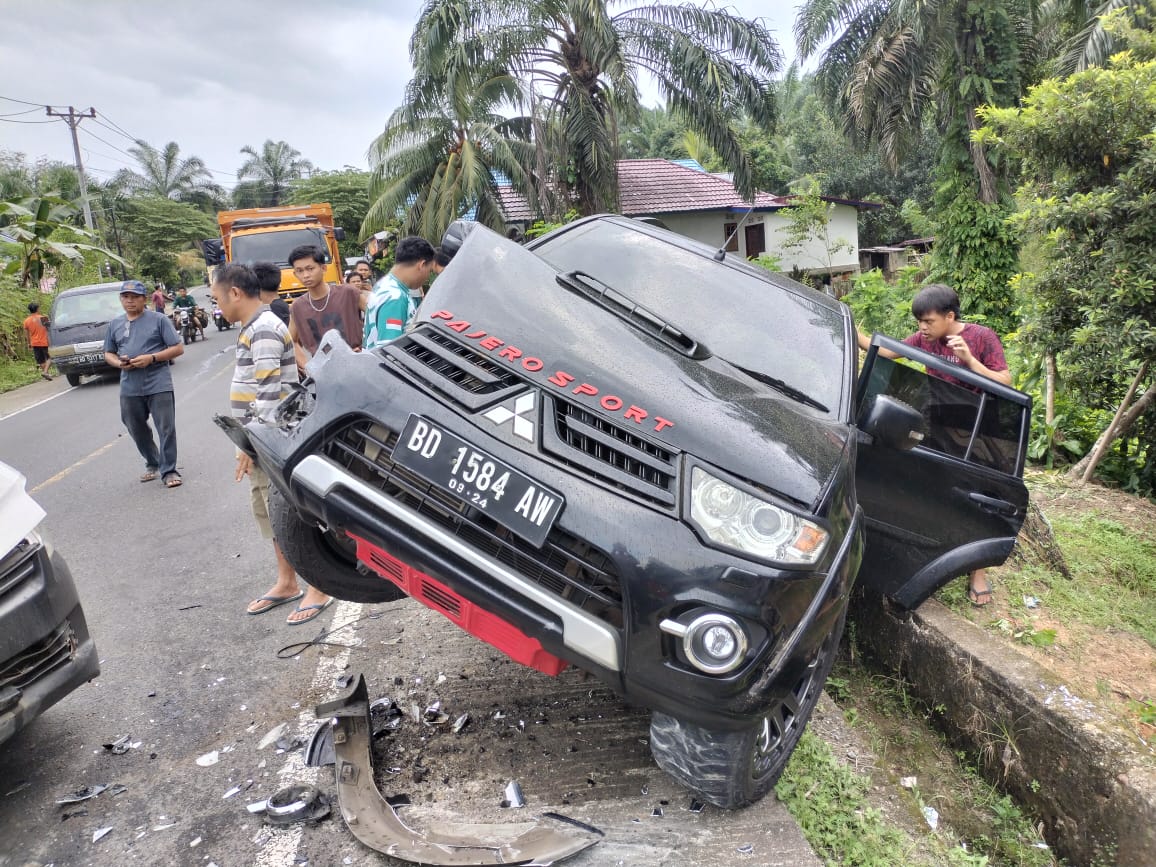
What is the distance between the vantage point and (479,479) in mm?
2174

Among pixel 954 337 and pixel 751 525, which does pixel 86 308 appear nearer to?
pixel 954 337

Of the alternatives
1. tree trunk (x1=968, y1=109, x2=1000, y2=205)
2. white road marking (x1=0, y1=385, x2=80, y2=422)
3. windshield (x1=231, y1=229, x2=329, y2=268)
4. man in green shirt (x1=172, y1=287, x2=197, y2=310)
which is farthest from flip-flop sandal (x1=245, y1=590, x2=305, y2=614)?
man in green shirt (x1=172, y1=287, x2=197, y2=310)

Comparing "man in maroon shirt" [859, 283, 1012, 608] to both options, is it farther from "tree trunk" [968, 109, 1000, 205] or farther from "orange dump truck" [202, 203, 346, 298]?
"tree trunk" [968, 109, 1000, 205]

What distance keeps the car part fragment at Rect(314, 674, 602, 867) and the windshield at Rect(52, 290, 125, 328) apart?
14.1 metres

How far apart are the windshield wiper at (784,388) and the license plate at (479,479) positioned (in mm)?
1076

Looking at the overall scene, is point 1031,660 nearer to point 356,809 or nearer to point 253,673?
point 356,809

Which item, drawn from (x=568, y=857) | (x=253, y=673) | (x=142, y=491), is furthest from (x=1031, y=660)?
(x=142, y=491)

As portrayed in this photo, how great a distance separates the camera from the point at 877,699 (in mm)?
3621

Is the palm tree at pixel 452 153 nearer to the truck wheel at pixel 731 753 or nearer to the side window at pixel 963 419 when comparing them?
the side window at pixel 963 419

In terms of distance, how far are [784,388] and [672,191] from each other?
→ 24004 millimetres

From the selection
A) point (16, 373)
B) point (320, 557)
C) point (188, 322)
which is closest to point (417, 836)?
point (320, 557)

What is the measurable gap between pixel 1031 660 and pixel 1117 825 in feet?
2.18

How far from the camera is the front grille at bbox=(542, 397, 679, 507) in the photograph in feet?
7.10

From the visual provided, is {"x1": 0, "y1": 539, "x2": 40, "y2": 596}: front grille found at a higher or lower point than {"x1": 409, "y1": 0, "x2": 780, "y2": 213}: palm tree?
lower
